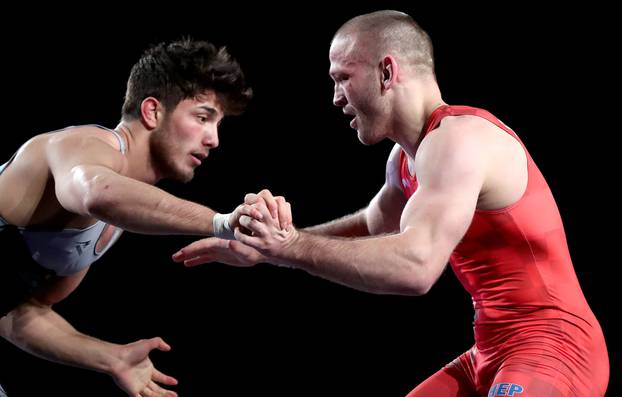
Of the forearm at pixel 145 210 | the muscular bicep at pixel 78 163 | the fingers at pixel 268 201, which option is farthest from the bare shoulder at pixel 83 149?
the fingers at pixel 268 201

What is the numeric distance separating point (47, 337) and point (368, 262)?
1.40 meters

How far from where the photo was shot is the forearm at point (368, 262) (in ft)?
5.69

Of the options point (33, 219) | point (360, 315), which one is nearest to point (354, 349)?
point (360, 315)

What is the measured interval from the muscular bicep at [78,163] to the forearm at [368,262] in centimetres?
58

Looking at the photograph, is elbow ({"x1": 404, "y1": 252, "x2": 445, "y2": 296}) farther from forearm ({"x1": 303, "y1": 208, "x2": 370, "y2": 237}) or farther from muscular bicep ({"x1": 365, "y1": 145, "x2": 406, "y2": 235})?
forearm ({"x1": 303, "y1": 208, "x2": 370, "y2": 237})

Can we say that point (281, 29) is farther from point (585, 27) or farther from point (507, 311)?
point (507, 311)

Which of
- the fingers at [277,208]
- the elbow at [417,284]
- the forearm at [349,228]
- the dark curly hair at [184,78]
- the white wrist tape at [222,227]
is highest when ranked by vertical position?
the dark curly hair at [184,78]

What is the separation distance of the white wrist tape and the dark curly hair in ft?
2.91

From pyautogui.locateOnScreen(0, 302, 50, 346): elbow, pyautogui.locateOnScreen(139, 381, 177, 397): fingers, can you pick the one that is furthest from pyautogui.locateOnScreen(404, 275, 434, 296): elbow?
pyautogui.locateOnScreen(0, 302, 50, 346): elbow

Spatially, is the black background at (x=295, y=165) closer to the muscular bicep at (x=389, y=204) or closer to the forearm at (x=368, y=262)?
the muscular bicep at (x=389, y=204)

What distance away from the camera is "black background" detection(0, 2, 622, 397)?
446cm

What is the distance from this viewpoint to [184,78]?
268 centimetres

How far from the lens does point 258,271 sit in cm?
476

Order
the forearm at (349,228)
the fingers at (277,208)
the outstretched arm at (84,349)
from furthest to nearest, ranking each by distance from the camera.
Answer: the forearm at (349,228) → the outstretched arm at (84,349) → the fingers at (277,208)
